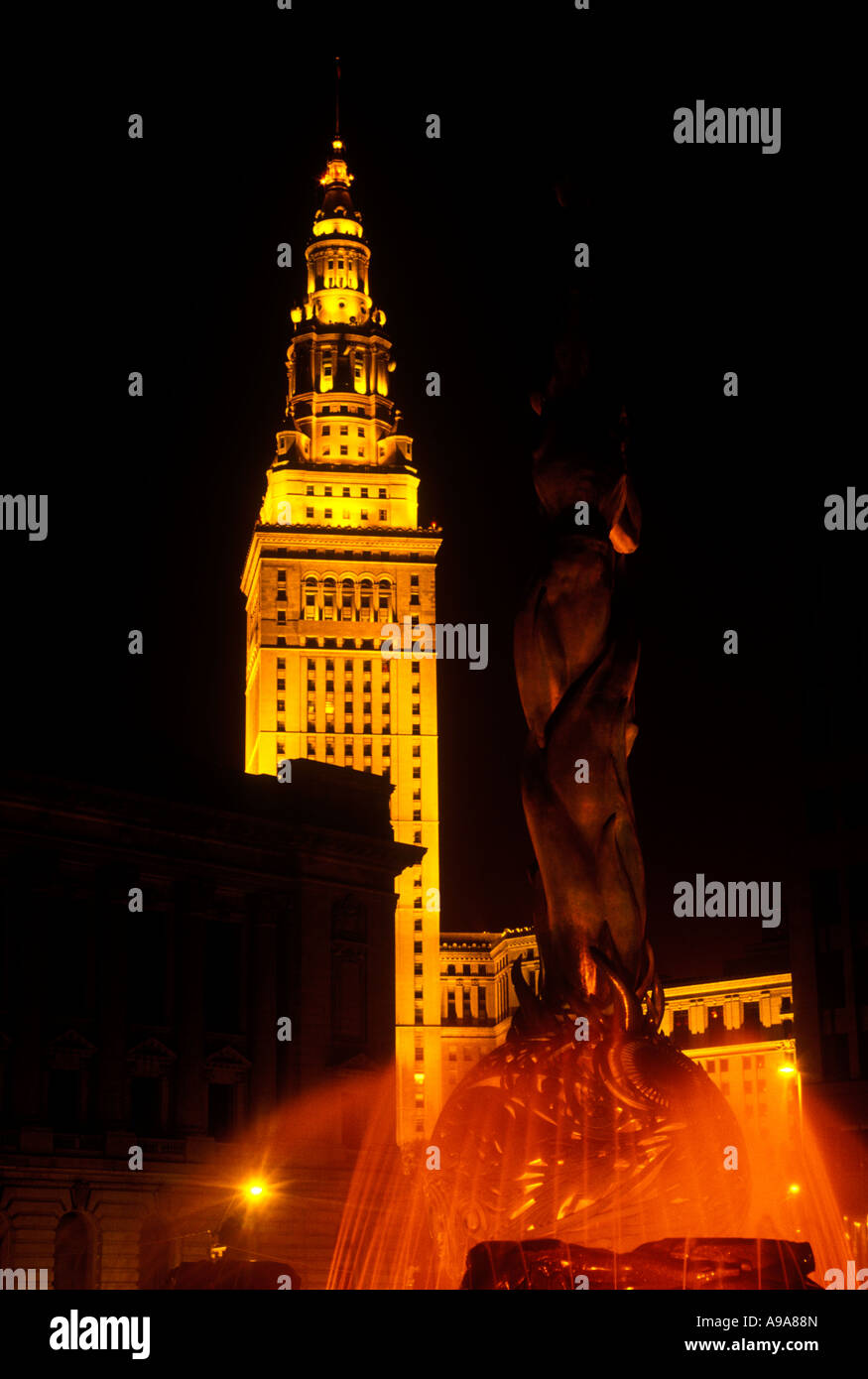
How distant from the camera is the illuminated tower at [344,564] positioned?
5527 inches

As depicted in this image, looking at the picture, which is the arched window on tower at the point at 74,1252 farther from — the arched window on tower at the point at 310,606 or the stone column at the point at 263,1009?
the arched window on tower at the point at 310,606

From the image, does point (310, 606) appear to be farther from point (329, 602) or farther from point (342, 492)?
point (342, 492)

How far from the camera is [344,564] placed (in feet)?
472

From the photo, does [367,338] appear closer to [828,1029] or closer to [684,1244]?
[828,1029]

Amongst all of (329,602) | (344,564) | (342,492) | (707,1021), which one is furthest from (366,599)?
(707,1021)

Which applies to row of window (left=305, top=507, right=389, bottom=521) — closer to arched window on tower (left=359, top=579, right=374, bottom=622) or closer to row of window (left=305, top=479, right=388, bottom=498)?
row of window (left=305, top=479, right=388, bottom=498)

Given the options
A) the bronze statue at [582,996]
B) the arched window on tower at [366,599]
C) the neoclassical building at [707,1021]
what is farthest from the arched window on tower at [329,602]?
the bronze statue at [582,996]

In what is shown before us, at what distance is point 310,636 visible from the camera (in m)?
143

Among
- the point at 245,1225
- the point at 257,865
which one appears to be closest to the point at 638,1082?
the point at 245,1225

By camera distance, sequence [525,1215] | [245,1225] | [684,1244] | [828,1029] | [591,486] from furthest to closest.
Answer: [828,1029]
[245,1225]
[591,486]
[525,1215]
[684,1244]
